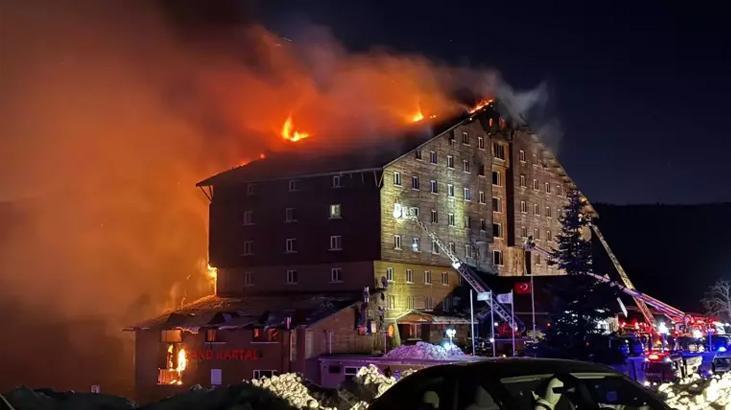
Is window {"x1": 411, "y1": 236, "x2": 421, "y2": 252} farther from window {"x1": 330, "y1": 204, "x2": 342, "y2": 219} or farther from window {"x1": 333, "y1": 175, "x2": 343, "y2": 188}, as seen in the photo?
window {"x1": 333, "y1": 175, "x2": 343, "y2": 188}

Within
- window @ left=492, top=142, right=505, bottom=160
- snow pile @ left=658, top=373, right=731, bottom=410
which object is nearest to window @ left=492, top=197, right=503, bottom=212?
window @ left=492, top=142, right=505, bottom=160

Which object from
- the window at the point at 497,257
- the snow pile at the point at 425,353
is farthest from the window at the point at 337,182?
the window at the point at 497,257

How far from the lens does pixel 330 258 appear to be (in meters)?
52.6

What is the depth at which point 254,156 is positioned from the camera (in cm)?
7144

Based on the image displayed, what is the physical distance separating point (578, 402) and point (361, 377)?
520 inches

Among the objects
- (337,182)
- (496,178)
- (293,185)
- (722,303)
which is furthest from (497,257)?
(722,303)

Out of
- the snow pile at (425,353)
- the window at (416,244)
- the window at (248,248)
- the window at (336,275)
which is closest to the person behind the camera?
the snow pile at (425,353)

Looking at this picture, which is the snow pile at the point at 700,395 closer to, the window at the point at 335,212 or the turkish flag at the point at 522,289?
the window at the point at 335,212

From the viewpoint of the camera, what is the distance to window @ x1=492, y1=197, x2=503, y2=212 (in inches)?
2478

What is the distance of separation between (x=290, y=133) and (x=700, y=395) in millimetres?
59029

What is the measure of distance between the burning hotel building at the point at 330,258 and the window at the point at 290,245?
8cm

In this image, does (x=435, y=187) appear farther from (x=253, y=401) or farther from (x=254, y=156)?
(x=253, y=401)

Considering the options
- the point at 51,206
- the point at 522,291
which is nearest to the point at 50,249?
the point at 51,206

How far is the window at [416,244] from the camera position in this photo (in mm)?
53812
